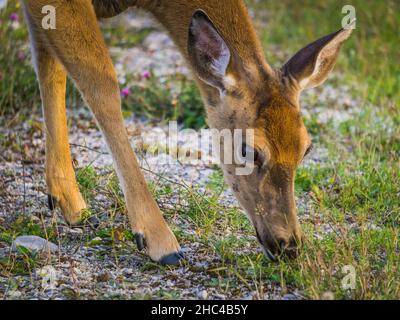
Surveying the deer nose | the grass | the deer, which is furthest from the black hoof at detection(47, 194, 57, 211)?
the deer nose

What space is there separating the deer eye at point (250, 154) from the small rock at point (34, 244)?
1.36m

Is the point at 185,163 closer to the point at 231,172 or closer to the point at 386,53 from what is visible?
the point at 231,172

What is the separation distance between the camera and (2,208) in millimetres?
6254

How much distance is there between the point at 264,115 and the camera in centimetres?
548

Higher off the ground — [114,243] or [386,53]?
[386,53]

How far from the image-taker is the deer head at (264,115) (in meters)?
5.40

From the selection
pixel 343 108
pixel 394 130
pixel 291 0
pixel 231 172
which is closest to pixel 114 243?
pixel 231 172

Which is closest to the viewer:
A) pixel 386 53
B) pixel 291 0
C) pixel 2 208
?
pixel 2 208

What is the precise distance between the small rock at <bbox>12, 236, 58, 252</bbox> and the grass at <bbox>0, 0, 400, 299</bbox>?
0.55 ft

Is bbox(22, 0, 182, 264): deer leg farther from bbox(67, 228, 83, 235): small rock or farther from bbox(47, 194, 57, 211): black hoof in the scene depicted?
bbox(47, 194, 57, 211): black hoof

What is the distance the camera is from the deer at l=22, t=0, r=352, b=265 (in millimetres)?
5426

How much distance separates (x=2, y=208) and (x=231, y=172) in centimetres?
173
